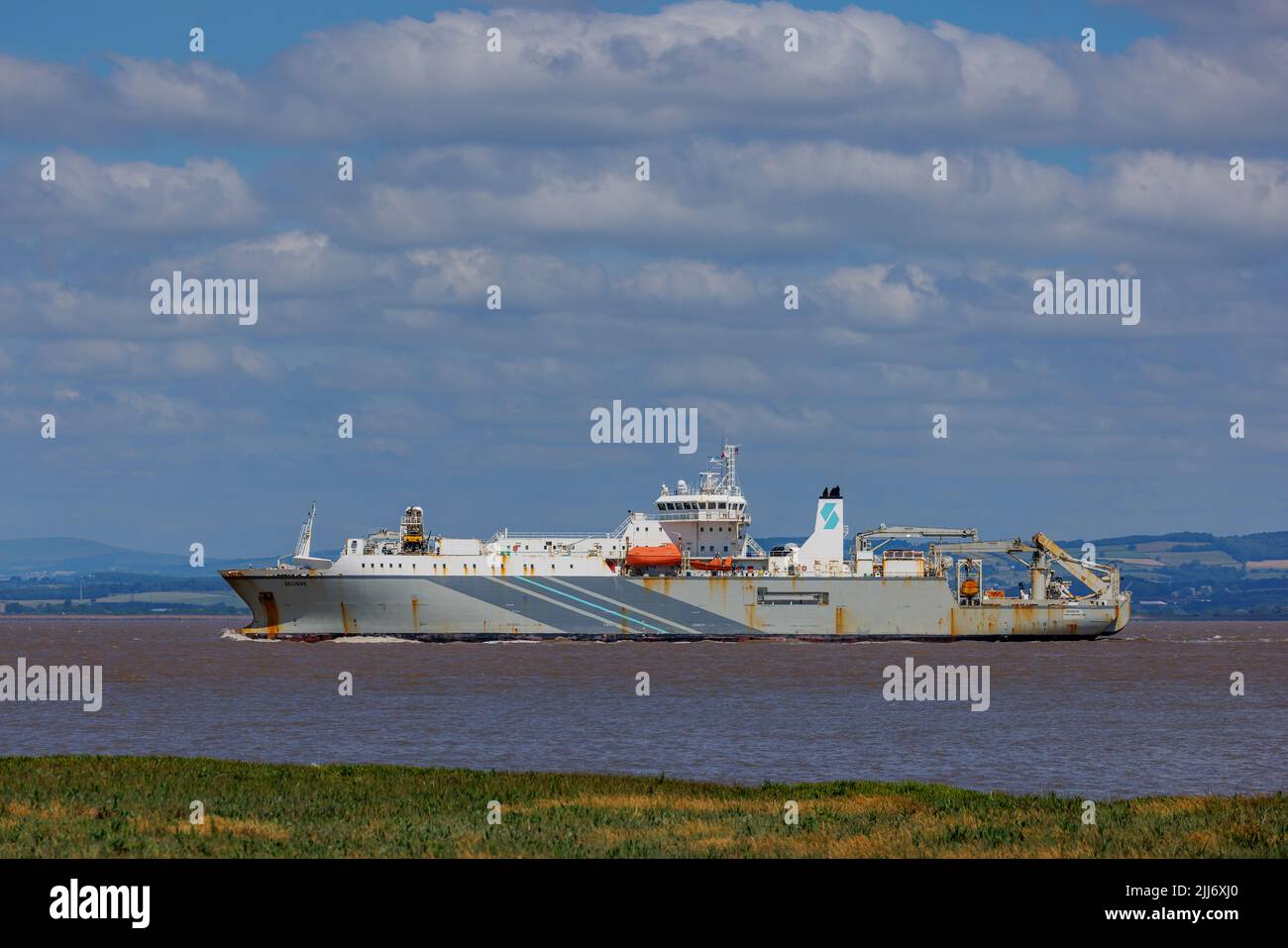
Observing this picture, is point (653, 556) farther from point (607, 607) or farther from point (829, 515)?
point (829, 515)

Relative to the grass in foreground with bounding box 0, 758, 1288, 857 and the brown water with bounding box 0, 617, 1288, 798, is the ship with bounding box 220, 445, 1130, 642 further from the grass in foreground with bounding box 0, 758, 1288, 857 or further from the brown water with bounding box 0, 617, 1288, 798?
the grass in foreground with bounding box 0, 758, 1288, 857

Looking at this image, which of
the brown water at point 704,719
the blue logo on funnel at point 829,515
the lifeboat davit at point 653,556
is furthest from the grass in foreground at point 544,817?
the blue logo on funnel at point 829,515

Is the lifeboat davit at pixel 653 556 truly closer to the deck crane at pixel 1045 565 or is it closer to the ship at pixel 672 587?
the ship at pixel 672 587

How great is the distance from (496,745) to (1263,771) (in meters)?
16.1

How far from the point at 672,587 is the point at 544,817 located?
59.7 m

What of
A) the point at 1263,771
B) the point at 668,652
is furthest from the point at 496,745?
the point at 668,652

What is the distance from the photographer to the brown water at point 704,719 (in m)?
33.3

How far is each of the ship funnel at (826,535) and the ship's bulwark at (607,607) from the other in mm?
4064

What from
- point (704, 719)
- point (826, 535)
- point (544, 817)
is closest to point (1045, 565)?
point (826, 535)

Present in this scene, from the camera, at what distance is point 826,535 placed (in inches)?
3435

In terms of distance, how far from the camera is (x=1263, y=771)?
32438 millimetres

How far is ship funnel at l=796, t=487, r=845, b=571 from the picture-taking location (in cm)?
8688

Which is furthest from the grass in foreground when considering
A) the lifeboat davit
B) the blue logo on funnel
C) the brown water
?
the blue logo on funnel
